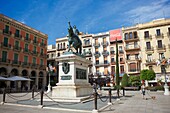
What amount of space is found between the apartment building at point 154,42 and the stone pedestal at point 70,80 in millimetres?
32502

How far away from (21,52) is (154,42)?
34.6m

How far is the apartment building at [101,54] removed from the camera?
46.0 meters

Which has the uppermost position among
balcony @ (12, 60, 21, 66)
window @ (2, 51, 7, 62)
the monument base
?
window @ (2, 51, 7, 62)

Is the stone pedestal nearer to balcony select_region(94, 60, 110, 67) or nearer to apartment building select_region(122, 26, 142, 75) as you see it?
apartment building select_region(122, 26, 142, 75)

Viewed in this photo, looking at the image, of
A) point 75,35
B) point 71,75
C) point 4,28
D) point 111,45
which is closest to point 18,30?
point 4,28

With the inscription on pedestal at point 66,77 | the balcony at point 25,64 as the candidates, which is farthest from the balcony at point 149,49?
the inscription on pedestal at point 66,77

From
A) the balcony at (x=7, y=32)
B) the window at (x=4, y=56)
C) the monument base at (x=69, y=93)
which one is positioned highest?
the balcony at (x=7, y=32)

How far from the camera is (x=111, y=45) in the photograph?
46.1 meters

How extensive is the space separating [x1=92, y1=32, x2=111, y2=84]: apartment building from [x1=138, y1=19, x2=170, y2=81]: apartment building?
9.86 metres

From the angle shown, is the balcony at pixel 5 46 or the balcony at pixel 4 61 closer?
the balcony at pixel 4 61

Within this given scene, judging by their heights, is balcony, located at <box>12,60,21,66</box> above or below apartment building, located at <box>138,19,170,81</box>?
below

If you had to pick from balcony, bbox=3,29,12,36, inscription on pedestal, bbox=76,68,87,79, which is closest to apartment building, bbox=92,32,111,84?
balcony, bbox=3,29,12,36

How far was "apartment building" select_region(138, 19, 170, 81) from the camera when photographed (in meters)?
39.3

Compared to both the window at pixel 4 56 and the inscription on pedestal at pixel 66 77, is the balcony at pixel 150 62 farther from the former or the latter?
the window at pixel 4 56
